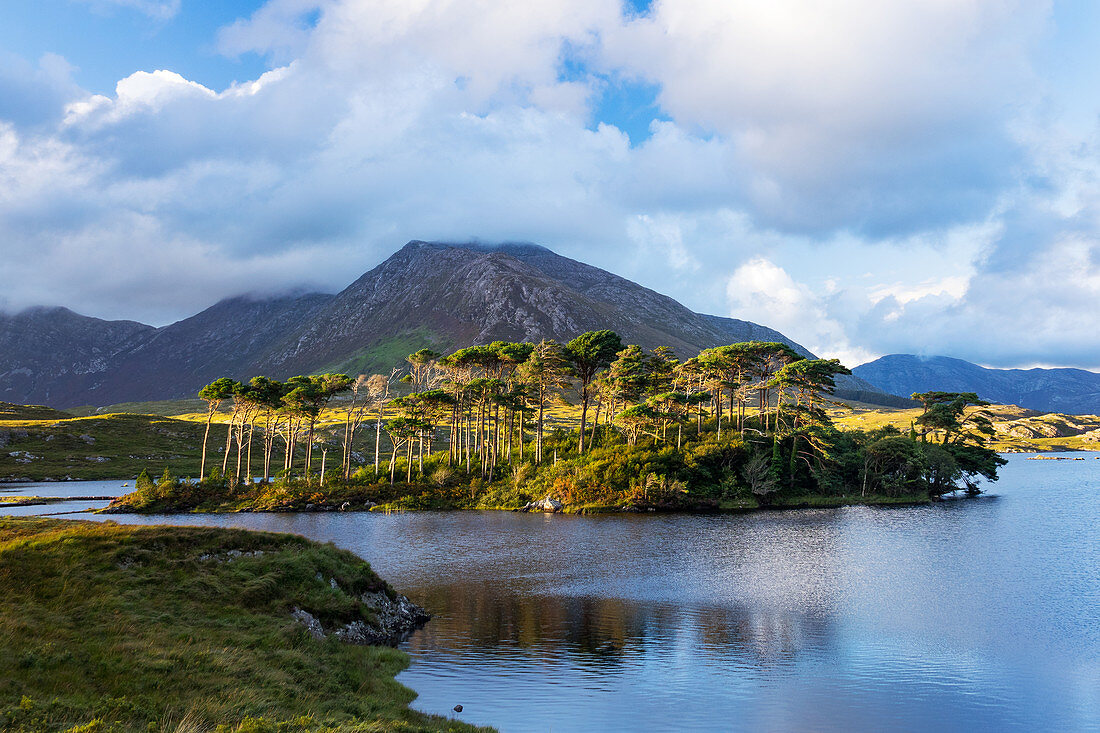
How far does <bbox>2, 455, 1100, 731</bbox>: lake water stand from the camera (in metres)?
23.0

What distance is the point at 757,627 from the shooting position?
33125 millimetres

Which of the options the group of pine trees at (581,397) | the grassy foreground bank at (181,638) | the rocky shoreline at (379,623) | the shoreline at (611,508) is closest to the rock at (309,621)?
the rocky shoreline at (379,623)

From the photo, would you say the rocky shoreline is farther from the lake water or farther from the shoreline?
the shoreline

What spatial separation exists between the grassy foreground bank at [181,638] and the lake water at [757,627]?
428 cm

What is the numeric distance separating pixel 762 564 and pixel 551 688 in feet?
99.4

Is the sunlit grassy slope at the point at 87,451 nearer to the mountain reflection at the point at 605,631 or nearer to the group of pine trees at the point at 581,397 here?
the group of pine trees at the point at 581,397

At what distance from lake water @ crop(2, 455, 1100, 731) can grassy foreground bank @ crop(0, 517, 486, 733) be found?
4283 mm

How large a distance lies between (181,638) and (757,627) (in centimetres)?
2749

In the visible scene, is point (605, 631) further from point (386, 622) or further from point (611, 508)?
point (611, 508)

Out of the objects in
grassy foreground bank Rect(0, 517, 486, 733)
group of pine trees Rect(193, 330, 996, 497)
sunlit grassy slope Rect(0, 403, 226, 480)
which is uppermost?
group of pine trees Rect(193, 330, 996, 497)

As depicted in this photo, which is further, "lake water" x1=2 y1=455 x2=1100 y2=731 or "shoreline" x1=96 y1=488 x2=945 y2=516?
"shoreline" x1=96 y1=488 x2=945 y2=516

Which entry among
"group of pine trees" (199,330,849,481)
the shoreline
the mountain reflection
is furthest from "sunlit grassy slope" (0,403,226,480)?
the mountain reflection

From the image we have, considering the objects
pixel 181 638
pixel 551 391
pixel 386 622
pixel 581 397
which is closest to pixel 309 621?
pixel 386 622

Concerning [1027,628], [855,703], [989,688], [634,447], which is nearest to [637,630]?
[855,703]
